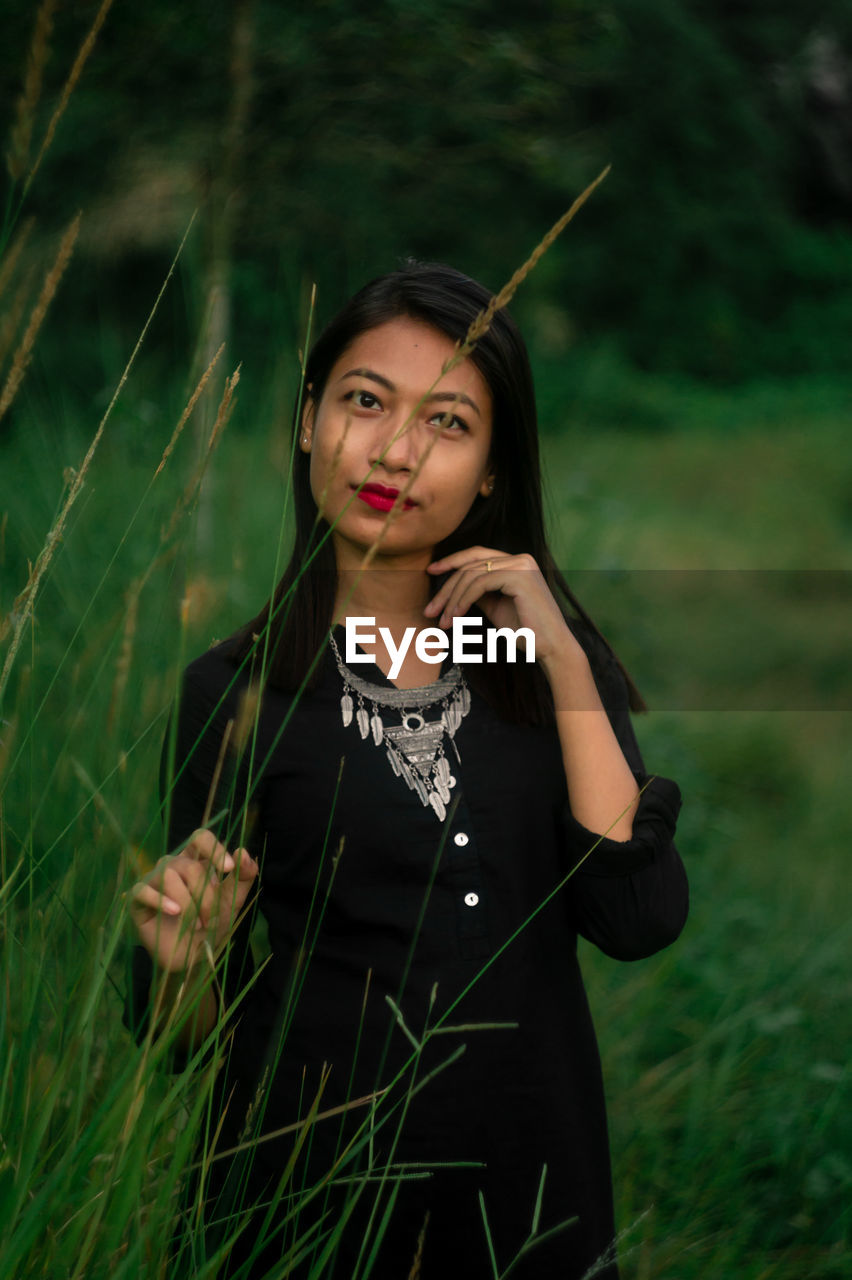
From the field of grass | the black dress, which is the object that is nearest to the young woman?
the black dress

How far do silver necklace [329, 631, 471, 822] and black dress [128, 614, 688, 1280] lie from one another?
0.04 ft

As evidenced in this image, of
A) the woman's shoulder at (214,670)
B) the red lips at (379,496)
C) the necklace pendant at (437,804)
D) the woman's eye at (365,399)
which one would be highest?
the woman's eye at (365,399)

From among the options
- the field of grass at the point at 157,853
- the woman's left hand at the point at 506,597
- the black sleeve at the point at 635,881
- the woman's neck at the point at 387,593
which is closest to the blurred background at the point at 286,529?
the field of grass at the point at 157,853

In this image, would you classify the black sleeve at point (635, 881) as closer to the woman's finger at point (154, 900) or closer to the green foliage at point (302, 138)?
the woman's finger at point (154, 900)

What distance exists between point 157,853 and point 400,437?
50 cm

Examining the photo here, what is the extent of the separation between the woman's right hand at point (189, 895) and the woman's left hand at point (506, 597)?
1.26 ft

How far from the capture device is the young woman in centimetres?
121

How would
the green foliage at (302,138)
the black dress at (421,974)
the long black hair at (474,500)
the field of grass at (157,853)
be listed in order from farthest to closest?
1. the green foliage at (302,138)
2. the long black hair at (474,500)
3. the black dress at (421,974)
4. the field of grass at (157,853)

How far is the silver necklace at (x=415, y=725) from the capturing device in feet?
4.13

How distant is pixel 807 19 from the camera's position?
49.8 ft

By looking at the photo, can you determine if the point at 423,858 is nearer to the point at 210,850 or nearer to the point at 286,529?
the point at 210,850

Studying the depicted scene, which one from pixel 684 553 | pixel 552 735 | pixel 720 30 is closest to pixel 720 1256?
pixel 552 735

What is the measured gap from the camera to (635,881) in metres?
1.24

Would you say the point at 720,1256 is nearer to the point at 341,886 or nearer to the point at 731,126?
the point at 341,886
